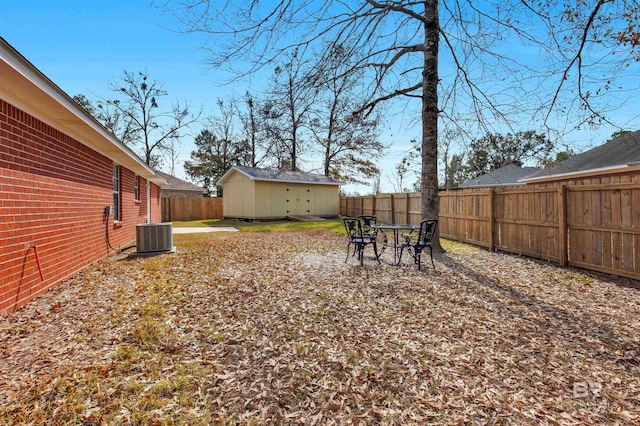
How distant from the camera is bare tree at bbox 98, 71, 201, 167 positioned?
984 inches

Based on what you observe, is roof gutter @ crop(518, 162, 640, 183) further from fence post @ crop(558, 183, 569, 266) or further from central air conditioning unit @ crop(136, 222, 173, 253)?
central air conditioning unit @ crop(136, 222, 173, 253)

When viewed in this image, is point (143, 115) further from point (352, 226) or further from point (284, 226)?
point (352, 226)

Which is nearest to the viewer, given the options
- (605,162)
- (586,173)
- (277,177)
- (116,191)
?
(116,191)

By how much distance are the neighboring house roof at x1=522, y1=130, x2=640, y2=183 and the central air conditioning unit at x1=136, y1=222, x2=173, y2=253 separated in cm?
1203

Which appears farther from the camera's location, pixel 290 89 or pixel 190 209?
pixel 190 209

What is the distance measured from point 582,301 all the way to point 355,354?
372 cm

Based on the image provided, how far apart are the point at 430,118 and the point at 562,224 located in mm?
3725

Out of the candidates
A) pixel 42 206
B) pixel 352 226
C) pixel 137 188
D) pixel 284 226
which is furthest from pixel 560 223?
A: pixel 137 188

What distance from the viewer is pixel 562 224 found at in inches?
254

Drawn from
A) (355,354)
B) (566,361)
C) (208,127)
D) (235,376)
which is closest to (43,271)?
(235,376)

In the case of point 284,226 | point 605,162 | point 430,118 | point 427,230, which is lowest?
point 284,226

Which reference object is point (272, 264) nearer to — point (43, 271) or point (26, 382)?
point (43, 271)

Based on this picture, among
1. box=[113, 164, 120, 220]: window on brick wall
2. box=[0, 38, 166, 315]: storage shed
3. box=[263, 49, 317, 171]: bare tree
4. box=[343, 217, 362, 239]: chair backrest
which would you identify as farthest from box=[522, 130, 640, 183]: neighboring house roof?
box=[113, 164, 120, 220]: window on brick wall

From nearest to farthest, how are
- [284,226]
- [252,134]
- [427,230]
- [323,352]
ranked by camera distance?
[323,352] → [427,230] → [284,226] → [252,134]
